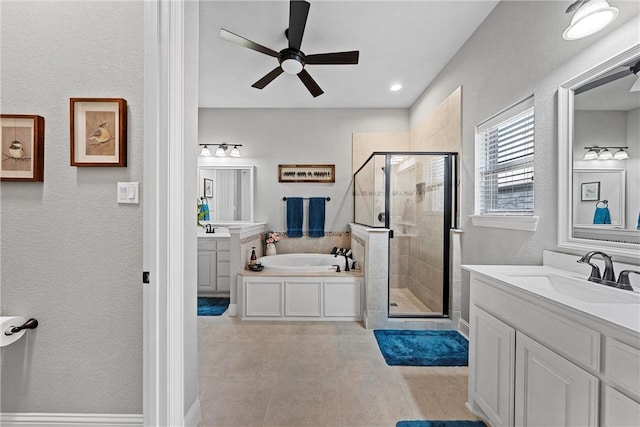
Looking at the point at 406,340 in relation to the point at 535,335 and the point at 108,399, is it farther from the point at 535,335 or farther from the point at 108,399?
the point at 108,399

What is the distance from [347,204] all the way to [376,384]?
295 centimetres

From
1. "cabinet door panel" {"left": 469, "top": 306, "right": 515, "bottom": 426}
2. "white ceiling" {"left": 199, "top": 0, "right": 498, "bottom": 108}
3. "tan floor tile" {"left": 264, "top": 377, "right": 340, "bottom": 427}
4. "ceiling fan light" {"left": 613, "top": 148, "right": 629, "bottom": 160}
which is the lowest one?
"tan floor tile" {"left": 264, "top": 377, "right": 340, "bottom": 427}

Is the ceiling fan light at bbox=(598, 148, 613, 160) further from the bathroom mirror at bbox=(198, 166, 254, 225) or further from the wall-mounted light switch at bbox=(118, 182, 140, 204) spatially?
the bathroom mirror at bbox=(198, 166, 254, 225)

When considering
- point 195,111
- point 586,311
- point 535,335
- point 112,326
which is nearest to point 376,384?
point 535,335

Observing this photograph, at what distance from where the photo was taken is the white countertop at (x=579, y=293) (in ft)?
3.09

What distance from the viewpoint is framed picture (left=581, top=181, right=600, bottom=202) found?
1.54 meters

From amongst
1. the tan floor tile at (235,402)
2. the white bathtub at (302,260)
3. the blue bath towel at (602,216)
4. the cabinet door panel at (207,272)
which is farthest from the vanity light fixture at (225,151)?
the blue bath towel at (602,216)

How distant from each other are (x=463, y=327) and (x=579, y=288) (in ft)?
5.35

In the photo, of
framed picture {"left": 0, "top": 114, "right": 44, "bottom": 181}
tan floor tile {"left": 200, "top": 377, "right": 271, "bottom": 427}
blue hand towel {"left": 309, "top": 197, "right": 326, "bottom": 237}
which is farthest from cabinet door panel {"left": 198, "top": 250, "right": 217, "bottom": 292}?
framed picture {"left": 0, "top": 114, "right": 44, "bottom": 181}

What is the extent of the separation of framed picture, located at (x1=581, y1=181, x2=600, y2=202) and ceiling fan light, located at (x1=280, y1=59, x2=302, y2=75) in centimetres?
224

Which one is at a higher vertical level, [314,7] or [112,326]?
[314,7]

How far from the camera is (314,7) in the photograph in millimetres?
2373

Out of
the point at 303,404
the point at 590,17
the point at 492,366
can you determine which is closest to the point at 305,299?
the point at 303,404

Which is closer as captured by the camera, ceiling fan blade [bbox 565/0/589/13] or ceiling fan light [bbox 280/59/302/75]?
ceiling fan blade [bbox 565/0/589/13]
